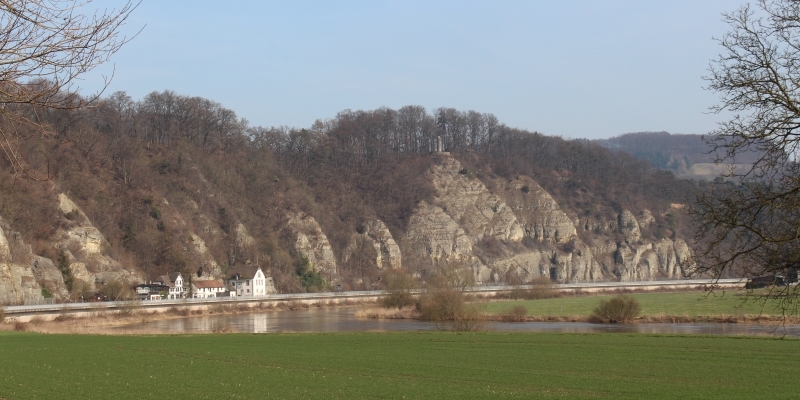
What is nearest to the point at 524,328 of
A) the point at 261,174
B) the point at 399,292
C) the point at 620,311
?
the point at 620,311

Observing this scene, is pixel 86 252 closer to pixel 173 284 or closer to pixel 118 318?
pixel 173 284

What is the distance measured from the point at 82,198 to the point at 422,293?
46013 mm

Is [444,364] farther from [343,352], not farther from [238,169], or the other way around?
[238,169]

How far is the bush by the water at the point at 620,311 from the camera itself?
55.2m

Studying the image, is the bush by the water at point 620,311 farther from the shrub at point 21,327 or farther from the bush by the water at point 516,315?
the shrub at point 21,327

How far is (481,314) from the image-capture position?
46812 millimetres

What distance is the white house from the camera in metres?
92.4

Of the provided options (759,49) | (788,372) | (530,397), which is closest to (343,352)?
(530,397)

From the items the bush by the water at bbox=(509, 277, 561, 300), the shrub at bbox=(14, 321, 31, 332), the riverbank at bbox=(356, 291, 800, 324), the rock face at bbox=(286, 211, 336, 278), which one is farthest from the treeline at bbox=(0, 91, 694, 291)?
the riverbank at bbox=(356, 291, 800, 324)

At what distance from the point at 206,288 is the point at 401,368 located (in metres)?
69.6

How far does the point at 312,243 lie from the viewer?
108 m

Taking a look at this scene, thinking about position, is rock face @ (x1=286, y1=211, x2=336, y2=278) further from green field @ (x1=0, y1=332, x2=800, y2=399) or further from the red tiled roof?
green field @ (x1=0, y1=332, x2=800, y2=399)

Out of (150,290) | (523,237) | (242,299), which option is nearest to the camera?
(150,290)

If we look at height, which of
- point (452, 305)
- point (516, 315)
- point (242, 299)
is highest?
point (452, 305)
